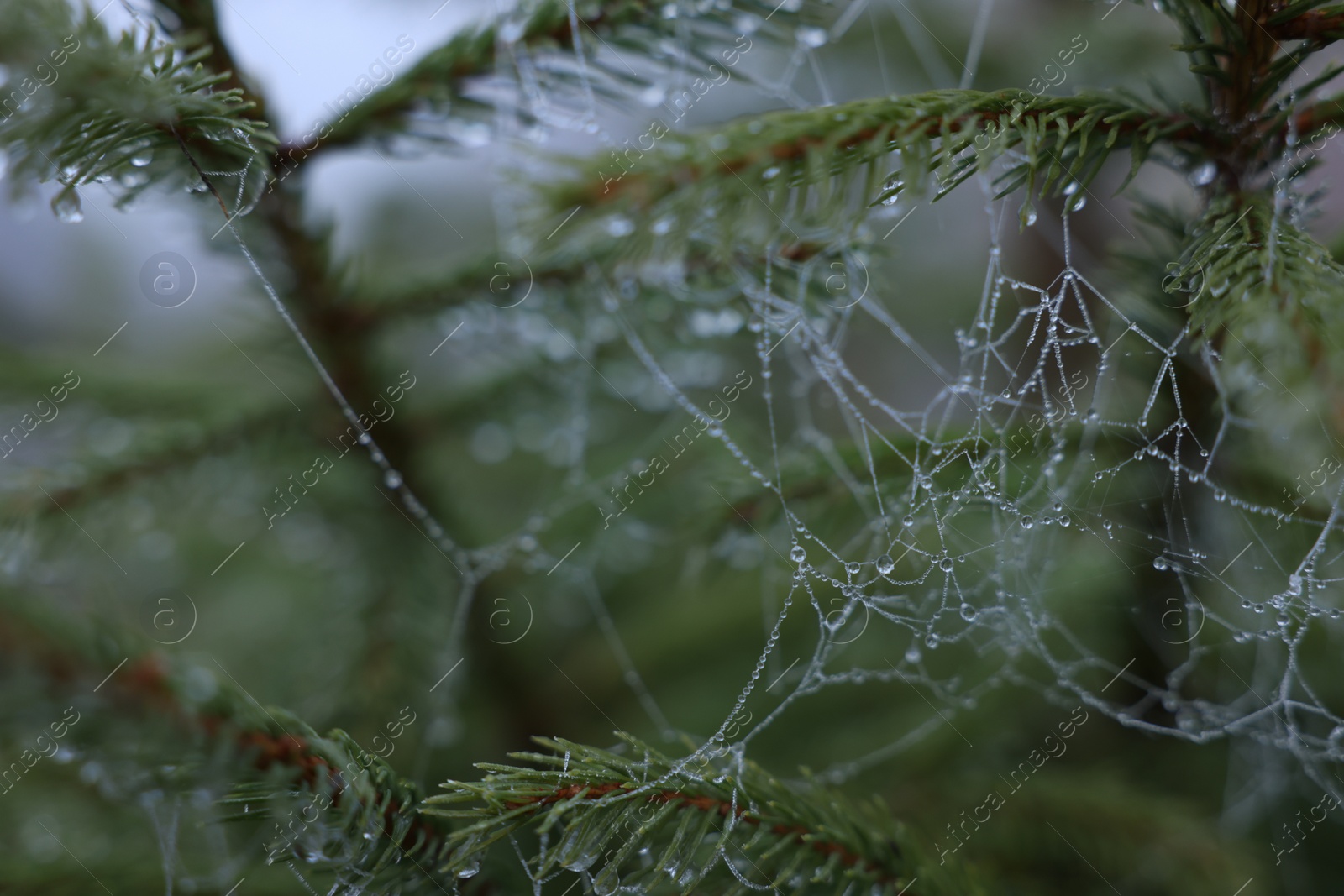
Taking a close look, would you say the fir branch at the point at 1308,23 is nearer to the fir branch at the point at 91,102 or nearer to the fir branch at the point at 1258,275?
the fir branch at the point at 1258,275

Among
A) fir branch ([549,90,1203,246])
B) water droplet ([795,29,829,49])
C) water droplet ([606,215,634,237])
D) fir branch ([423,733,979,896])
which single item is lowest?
fir branch ([423,733,979,896])

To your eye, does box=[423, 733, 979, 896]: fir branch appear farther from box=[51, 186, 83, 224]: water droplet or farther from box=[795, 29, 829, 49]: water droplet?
box=[795, 29, 829, 49]: water droplet

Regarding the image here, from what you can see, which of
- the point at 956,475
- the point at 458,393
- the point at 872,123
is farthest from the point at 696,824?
the point at 458,393

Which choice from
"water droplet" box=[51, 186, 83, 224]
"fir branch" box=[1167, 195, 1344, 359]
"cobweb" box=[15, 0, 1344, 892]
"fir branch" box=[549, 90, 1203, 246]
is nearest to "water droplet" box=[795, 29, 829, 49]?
"cobweb" box=[15, 0, 1344, 892]

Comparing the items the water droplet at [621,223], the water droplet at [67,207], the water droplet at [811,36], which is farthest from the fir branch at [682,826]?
the water droplet at [811,36]

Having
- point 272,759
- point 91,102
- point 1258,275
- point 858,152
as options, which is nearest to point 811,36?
point 858,152
